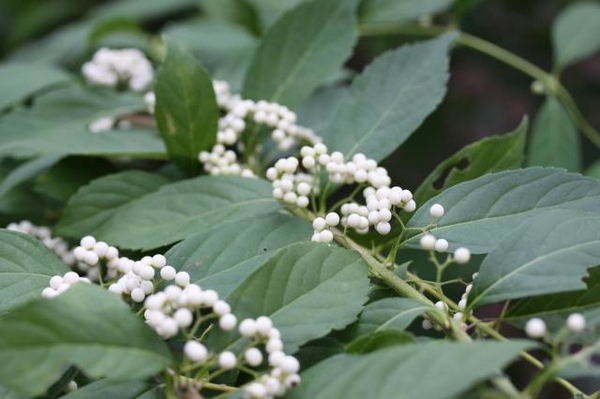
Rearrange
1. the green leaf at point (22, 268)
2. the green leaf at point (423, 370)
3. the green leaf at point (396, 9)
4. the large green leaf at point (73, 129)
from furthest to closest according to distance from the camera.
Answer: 1. the green leaf at point (396, 9)
2. the large green leaf at point (73, 129)
3. the green leaf at point (22, 268)
4. the green leaf at point (423, 370)

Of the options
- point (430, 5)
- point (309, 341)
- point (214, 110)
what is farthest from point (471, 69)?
point (309, 341)

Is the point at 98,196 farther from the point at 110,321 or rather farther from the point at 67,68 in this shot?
the point at 67,68

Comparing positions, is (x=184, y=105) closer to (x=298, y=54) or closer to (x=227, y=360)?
(x=298, y=54)

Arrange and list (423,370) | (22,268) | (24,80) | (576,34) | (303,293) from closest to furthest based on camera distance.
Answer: (423,370) → (303,293) → (22,268) → (24,80) → (576,34)

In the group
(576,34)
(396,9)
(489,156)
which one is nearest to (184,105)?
(489,156)

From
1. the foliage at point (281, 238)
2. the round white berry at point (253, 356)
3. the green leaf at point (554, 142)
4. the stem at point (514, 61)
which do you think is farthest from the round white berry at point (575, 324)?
the stem at point (514, 61)

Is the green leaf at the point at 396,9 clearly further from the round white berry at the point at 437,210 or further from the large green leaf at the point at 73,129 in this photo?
the round white berry at the point at 437,210
